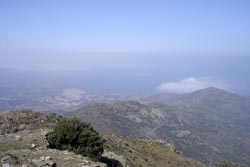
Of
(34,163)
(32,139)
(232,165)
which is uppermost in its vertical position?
(34,163)

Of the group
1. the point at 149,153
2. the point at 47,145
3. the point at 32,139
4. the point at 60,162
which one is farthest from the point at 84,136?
the point at 149,153

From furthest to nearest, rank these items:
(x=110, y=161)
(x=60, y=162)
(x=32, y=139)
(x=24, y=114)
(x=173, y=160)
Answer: (x=173, y=160) < (x=24, y=114) < (x=110, y=161) < (x=32, y=139) < (x=60, y=162)

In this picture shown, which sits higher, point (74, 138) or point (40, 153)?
point (40, 153)

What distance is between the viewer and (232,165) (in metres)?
56.2

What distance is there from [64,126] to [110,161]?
5.73m

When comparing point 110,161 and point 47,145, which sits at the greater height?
point 47,145

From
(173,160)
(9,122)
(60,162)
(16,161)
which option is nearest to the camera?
(16,161)

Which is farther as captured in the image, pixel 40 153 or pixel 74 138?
pixel 74 138

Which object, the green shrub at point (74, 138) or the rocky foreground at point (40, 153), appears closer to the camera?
the rocky foreground at point (40, 153)

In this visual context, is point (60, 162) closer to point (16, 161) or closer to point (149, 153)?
point (16, 161)

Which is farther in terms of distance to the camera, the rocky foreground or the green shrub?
the green shrub

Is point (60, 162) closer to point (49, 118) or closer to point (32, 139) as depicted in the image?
point (32, 139)

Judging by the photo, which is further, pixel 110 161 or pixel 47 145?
pixel 110 161

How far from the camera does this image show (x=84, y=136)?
24.9m
